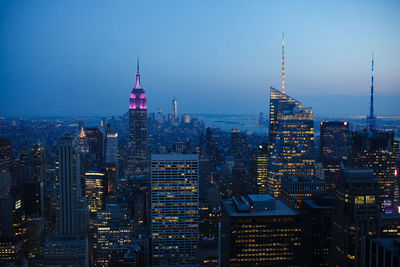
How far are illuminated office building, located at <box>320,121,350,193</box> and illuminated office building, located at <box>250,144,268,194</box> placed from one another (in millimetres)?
9561

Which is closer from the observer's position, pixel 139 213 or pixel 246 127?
pixel 139 213

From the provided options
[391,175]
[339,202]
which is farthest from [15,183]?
[391,175]

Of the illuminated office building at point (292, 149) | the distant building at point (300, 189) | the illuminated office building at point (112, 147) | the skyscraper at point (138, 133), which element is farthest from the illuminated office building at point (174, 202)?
the illuminated office building at point (112, 147)

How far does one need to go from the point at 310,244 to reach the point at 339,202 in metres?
7.21

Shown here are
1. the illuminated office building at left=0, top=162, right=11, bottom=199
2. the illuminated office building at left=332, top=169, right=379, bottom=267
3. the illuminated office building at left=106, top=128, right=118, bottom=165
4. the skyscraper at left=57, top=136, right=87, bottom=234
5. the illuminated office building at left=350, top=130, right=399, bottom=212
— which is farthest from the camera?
the illuminated office building at left=106, top=128, right=118, bottom=165

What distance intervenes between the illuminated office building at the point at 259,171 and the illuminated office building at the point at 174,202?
2017 centimetres

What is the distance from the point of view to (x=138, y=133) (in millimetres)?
100875

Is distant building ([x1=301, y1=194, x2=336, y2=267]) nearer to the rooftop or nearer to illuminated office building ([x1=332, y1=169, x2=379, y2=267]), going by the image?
the rooftop

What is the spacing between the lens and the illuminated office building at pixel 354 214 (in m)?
21.8

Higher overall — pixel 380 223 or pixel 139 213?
pixel 380 223

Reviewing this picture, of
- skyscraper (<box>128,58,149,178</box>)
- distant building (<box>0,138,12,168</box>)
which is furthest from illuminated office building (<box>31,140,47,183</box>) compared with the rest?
skyscraper (<box>128,58,149,178</box>)

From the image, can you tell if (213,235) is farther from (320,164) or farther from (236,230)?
(320,164)

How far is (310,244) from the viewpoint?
29.4m

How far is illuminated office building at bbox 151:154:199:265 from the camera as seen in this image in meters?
44.4
